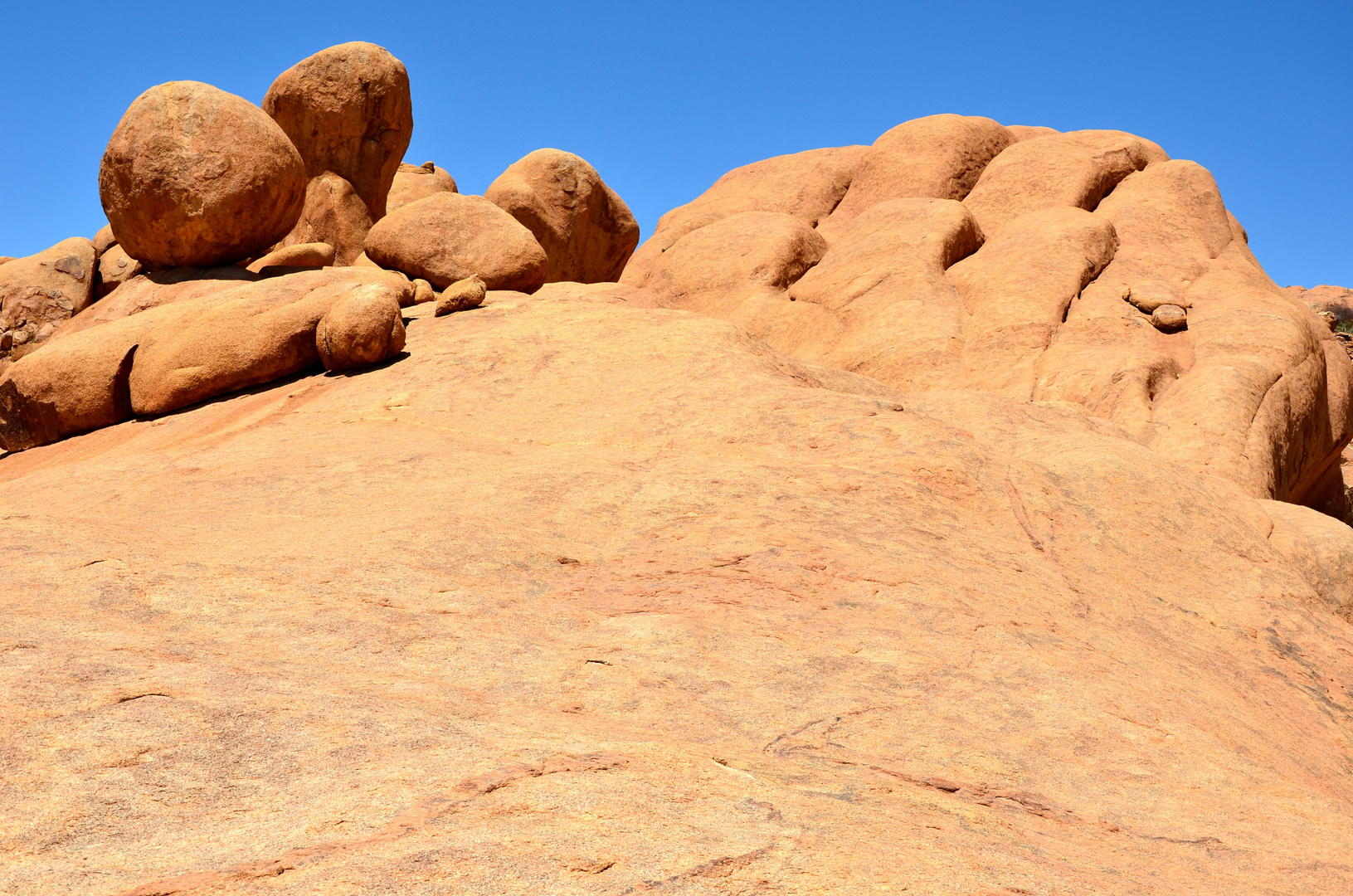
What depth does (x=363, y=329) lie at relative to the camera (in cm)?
1084

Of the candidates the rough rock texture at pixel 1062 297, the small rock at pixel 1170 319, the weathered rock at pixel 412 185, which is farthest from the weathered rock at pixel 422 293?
the small rock at pixel 1170 319

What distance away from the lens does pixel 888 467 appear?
26.0 ft

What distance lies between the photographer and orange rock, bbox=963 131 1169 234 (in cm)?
1945

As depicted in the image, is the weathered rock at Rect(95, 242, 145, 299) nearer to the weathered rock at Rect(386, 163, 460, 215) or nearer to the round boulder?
the weathered rock at Rect(386, 163, 460, 215)

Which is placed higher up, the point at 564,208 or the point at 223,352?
the point at 564,208

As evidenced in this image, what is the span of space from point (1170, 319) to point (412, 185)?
1357 cm

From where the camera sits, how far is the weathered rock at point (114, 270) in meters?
16.9

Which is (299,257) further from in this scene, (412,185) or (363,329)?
(412,185)

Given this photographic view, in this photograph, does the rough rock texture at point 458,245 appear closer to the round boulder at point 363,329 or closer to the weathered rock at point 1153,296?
the round boulder at point 363,329

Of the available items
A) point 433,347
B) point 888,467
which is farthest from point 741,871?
point 433,347

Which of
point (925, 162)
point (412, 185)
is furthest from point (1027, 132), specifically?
point (412, 185)

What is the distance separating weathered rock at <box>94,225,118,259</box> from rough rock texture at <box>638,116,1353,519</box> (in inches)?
369

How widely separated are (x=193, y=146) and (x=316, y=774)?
1289 centimetres

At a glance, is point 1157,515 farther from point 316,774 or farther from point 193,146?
point 193,146
